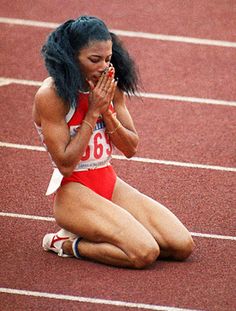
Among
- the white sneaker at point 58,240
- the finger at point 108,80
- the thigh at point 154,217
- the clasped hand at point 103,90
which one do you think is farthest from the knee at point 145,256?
the finger at point 108,80

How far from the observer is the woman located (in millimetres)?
6711

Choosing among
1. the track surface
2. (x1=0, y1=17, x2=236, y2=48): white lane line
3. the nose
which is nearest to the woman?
the nose

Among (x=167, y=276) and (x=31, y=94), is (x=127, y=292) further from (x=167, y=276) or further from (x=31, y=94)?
(x=31, y=94)

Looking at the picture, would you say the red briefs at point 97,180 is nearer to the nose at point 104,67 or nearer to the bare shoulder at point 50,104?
the bare shoulder at point 50,104

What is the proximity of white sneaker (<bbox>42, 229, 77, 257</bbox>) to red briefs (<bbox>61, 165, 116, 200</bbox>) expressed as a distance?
0.30 metres

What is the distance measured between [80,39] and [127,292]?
4.77 feet

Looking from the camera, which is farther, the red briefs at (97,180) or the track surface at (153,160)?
the red briefs at (97,180)

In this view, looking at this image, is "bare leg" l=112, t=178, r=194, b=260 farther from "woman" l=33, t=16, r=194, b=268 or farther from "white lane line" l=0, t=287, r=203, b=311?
"white lane line" l=0, t=287, r=203, b=311

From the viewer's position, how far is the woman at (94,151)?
6711 millimetres

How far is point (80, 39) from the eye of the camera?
22.0 ft

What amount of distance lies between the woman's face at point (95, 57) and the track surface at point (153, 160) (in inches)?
44.6

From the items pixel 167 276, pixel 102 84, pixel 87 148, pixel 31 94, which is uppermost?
pixel 102 84

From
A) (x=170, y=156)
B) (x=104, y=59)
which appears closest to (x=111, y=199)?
(x=104, y=59)

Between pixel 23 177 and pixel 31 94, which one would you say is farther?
pixel 31 94
